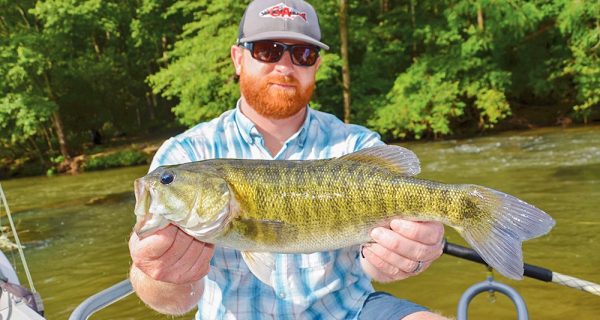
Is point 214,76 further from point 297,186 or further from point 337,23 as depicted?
point 297,186

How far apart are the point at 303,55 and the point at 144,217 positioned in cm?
146

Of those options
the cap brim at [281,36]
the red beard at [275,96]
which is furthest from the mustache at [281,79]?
the cap brim at [281,36]

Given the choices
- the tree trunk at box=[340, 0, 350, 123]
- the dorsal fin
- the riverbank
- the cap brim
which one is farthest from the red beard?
the tree trunk at box=[340, 0, 350, 123]

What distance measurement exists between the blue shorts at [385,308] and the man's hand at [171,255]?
41.8 inches

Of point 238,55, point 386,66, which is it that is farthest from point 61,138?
point 238,55

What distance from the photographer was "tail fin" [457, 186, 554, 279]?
81.0 inches

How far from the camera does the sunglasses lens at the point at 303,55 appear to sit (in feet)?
9.89

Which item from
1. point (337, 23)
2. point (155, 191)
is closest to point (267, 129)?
point (155, 191)

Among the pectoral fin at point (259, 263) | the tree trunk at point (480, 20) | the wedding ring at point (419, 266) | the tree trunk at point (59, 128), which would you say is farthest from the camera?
the tree trunk at point (59, 128)

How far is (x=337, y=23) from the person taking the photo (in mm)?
21969

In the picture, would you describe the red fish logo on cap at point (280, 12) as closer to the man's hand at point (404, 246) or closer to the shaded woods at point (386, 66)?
the man's hand at point (404, 246)

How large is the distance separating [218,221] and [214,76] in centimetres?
1866

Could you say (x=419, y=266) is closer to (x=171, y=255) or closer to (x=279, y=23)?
(x=171, y=255)

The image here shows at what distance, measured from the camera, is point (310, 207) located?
7.08ft
